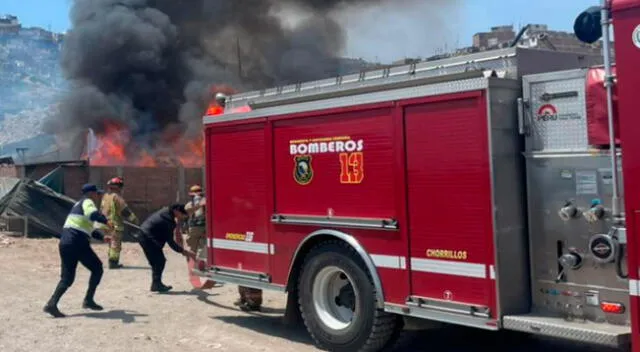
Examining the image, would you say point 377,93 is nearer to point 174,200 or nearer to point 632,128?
point 632,128

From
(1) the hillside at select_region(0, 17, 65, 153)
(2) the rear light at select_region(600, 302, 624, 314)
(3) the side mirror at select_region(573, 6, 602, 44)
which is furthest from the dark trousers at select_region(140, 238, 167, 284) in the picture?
(1) the hillside at select_region(0, 17, 65, 153)

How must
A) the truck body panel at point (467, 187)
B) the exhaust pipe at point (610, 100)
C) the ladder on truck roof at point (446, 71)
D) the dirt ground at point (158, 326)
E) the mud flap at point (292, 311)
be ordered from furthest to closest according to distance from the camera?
the mud flap at point (292, 311) → the dirt ground at point (158, 326) → the ladder on truck roof at point (446, 71) → the truck body panel at point (467, 187) → the exhaust pipe at point (610, 100)

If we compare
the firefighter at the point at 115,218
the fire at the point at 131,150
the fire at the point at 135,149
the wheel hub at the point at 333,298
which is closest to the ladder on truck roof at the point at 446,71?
the wheel hub at the point at 333,298

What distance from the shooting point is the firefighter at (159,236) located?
9992 mm

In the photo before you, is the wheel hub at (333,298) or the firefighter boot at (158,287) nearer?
the wheel hub at (333,298)

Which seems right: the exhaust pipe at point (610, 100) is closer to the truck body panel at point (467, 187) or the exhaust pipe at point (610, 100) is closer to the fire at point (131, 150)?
the truck body panel at point (467, 187)

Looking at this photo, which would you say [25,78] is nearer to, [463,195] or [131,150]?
[131,150]

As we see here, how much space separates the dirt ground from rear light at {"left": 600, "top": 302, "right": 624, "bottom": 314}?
1.81 metres

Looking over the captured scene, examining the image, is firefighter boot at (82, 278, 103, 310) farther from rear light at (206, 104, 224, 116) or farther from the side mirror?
the side mirror

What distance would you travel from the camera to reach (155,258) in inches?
395

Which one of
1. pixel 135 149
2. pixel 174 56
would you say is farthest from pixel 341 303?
pixel 174 56

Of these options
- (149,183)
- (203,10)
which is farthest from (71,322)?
(203,10)

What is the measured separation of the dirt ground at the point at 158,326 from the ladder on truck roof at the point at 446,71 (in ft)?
7.51

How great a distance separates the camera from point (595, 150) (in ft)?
15.7
